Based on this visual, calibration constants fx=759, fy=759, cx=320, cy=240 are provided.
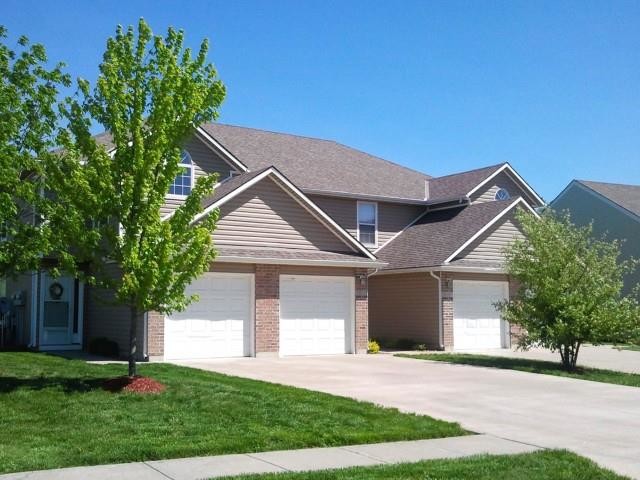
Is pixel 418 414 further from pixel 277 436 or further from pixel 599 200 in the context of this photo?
pixel 599 200

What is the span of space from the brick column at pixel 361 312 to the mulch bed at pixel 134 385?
10446 mm

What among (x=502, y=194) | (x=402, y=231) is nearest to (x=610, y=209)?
(x=502, y=194)

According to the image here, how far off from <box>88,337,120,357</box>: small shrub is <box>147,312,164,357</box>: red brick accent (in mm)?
1734

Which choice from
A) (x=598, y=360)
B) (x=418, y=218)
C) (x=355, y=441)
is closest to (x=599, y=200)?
(x=418, y=218)

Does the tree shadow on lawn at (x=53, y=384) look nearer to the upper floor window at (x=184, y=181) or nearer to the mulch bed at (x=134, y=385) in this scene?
the mulch bed at (x=134, y=385)

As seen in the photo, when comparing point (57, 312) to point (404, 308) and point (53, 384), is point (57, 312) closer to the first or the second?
point (53, 384)

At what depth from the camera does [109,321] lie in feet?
71.9

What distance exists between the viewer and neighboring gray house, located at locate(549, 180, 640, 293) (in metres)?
36.5

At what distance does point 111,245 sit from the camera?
13273 mm

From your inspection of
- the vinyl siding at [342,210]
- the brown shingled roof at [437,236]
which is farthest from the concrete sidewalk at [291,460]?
the vinyl siding at [342,210]

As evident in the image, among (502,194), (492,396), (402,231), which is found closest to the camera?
(492,396)

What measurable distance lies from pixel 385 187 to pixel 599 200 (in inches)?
579

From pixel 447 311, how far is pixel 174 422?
52.4ft

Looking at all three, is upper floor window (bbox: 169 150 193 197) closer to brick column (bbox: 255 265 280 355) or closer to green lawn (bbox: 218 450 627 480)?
brick column (bbox: 255 265 280 355)
